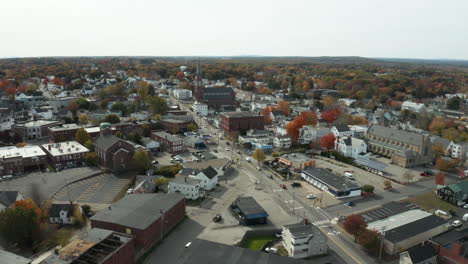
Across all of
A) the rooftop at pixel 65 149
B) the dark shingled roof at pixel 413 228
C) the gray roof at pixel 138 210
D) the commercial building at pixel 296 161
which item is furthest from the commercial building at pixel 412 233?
the rooftop at pixel 65 149

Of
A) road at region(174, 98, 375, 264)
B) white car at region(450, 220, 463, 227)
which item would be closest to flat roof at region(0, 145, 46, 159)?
road at region(174, 98, 375, 264)

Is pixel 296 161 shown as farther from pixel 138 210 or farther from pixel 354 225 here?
pixel 138 210

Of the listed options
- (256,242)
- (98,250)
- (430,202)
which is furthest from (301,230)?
(430,202)

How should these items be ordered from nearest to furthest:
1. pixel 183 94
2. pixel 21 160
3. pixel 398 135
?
→ pixel 21 160 < pixel 398 135 < pixel 183 94

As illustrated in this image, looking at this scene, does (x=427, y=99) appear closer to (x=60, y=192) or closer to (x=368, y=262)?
(x=368, y=262)

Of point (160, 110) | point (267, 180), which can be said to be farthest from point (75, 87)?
point (267, 180)

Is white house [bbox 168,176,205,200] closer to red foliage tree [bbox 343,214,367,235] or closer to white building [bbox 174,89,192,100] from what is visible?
red foliage tree [bbox 343,214,367,235]

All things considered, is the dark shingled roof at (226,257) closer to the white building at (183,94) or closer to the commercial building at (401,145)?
the commercial building at (401,145)
